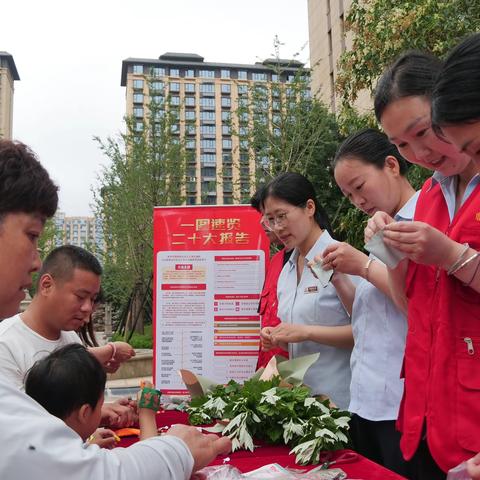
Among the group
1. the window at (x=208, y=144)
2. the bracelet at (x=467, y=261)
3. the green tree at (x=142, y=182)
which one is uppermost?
the window at (x=208, y=144)

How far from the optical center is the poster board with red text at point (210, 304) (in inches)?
135

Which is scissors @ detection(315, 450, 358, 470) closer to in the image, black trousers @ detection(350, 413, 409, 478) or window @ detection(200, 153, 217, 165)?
black trousers @ detection(350, 413, 409, 478)

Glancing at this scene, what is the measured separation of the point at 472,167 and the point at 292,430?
Result: 886 mm

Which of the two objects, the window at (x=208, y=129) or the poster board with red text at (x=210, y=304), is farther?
the window at (x=208, y=129)

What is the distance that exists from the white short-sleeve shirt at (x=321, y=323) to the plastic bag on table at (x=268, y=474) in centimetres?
82

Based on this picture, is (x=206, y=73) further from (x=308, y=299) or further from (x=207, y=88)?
(x=308, y=299)

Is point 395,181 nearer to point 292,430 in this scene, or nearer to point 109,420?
point 292,430

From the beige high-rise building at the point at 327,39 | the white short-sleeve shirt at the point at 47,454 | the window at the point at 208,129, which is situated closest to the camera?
the white short-sleeve shirt at the point at 47,454

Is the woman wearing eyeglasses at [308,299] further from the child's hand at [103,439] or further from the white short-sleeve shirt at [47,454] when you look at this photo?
the white short-sleeve shirt at [47,454]

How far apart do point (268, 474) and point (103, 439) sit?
58 cm

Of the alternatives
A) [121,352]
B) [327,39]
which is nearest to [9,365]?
[121,352]

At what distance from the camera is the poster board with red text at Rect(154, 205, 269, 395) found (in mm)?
3422

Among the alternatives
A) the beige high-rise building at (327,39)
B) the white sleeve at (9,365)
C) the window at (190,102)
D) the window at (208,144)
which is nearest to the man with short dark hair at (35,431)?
the white sleeve at (9,365)

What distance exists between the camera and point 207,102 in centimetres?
8050
